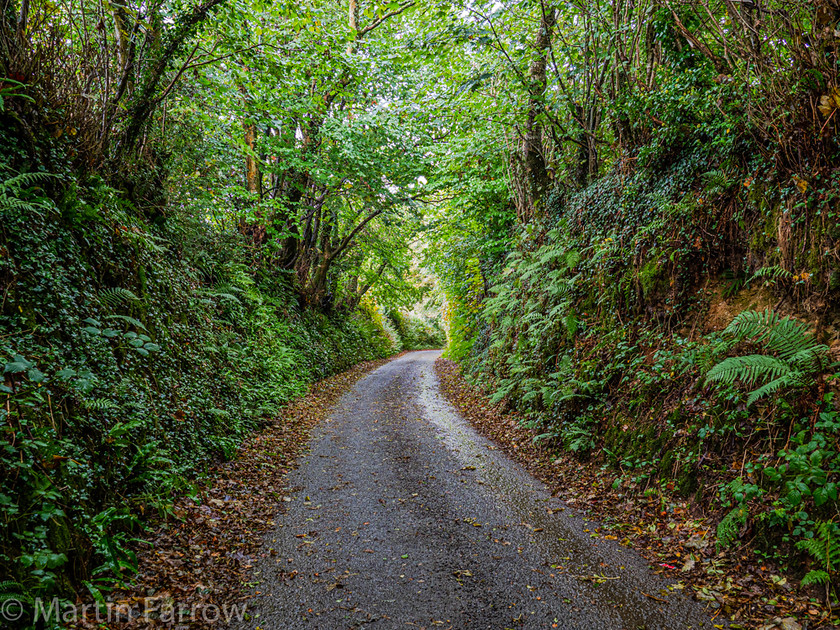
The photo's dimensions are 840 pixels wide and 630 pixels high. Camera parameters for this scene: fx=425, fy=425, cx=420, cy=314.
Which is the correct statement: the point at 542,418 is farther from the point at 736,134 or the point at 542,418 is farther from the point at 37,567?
the point at 37,567

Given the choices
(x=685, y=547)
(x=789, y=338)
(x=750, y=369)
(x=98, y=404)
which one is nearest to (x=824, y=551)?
(x=685, y=547)

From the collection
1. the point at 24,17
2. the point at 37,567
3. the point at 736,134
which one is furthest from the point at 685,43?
the point at 37,567

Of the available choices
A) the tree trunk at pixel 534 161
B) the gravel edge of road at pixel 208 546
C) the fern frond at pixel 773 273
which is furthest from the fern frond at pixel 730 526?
the tree trunk at pixel 534 161

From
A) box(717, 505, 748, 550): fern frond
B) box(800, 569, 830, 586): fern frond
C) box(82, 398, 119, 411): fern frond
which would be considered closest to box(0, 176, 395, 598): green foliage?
box(82, 398, 119, 411): fern frond

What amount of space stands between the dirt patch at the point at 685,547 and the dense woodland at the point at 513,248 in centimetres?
16

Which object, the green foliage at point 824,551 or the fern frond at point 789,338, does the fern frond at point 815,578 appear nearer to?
the green foliage at point 824,551

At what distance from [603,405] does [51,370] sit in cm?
688

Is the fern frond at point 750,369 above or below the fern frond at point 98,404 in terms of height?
below

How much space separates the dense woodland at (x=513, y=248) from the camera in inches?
151

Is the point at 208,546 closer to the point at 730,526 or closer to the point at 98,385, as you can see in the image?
the point at 98,385

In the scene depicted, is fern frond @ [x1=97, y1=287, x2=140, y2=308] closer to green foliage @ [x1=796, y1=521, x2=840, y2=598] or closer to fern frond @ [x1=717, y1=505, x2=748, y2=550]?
fern frond @ [x1=717, y1=505, x2=748, y2=550]

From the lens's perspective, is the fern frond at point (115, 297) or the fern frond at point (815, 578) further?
the fern frond at point (115, 297)

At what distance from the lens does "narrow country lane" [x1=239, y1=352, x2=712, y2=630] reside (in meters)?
3.36

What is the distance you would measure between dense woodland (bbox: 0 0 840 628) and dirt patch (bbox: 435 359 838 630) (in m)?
0.16
